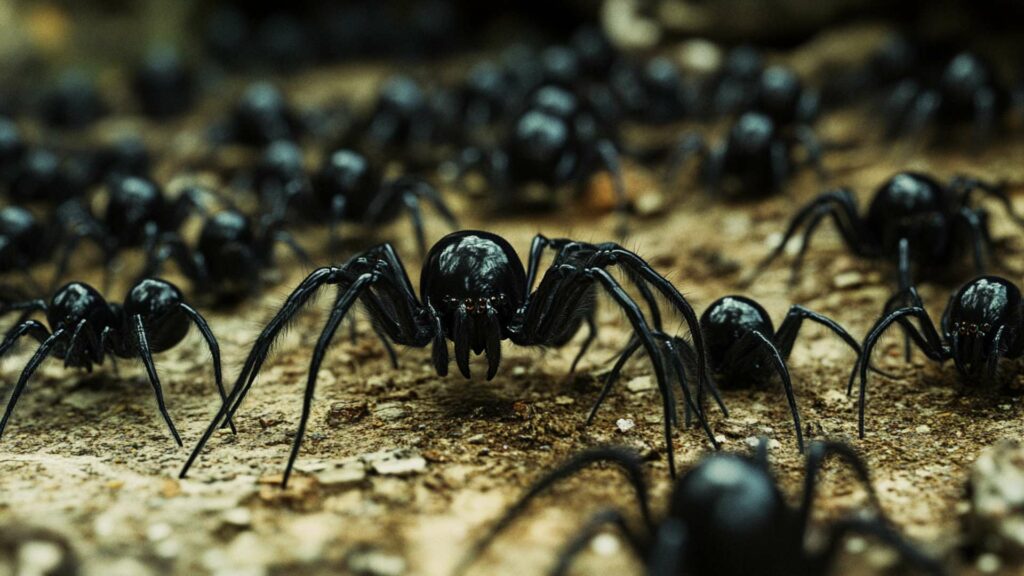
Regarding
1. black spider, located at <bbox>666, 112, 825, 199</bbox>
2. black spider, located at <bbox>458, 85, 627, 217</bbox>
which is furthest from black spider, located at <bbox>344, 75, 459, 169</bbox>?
black spider, located at <bbox>666, 112, 825, 199</bbox>

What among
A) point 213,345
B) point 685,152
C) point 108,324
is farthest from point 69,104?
Answer: point 213,345

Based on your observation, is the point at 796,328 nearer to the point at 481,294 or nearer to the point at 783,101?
the point at 481,294

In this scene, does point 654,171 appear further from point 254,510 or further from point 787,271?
point 254,510

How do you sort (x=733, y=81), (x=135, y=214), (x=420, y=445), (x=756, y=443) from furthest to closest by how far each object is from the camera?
(x=733, y=81), (x=135, y=214), (x=756, y=443), (x=420, y=445)

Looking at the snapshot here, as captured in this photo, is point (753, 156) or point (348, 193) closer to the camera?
point (348, 193)

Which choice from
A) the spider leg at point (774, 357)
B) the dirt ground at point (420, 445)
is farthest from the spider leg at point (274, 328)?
the spider leg at point (774, 357)

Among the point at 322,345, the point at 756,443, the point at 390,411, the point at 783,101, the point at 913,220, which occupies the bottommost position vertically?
the point at 756,443
